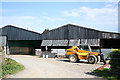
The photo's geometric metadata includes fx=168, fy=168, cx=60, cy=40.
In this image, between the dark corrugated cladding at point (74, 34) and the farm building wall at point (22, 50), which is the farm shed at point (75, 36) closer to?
the dark corrugated cladding at point (74, 34)

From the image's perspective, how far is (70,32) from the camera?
1309 inches

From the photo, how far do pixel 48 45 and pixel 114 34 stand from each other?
41.9ft

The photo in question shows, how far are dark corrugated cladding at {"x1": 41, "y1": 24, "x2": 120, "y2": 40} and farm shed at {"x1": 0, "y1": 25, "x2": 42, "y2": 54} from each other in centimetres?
322

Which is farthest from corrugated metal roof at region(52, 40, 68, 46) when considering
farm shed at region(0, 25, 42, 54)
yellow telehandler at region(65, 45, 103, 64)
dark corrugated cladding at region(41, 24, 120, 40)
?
yellow telehandler at region(65, 45, 103, 64)

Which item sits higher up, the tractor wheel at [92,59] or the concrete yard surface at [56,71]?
the tractor wheel at [92,59]

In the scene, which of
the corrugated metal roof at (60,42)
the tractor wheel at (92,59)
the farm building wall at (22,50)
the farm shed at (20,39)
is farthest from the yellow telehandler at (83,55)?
the farm building wall at (22,50)

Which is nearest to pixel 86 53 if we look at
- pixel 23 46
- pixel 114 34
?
pixel 114 34

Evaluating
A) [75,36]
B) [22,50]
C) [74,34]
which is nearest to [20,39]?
[22,50]

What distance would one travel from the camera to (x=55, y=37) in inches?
1346

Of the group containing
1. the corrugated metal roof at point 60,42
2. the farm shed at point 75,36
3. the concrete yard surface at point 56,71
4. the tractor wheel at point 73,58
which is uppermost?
the farm shed at point 75,36

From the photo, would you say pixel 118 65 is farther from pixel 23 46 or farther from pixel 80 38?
pixel 23 46

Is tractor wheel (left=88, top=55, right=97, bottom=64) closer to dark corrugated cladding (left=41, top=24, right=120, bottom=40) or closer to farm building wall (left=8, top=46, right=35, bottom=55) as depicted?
dark corrugated cladding (left=41, top=24, right=120, bottom=40)

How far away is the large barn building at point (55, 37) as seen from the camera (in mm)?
31611

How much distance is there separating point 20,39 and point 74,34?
1219cm
